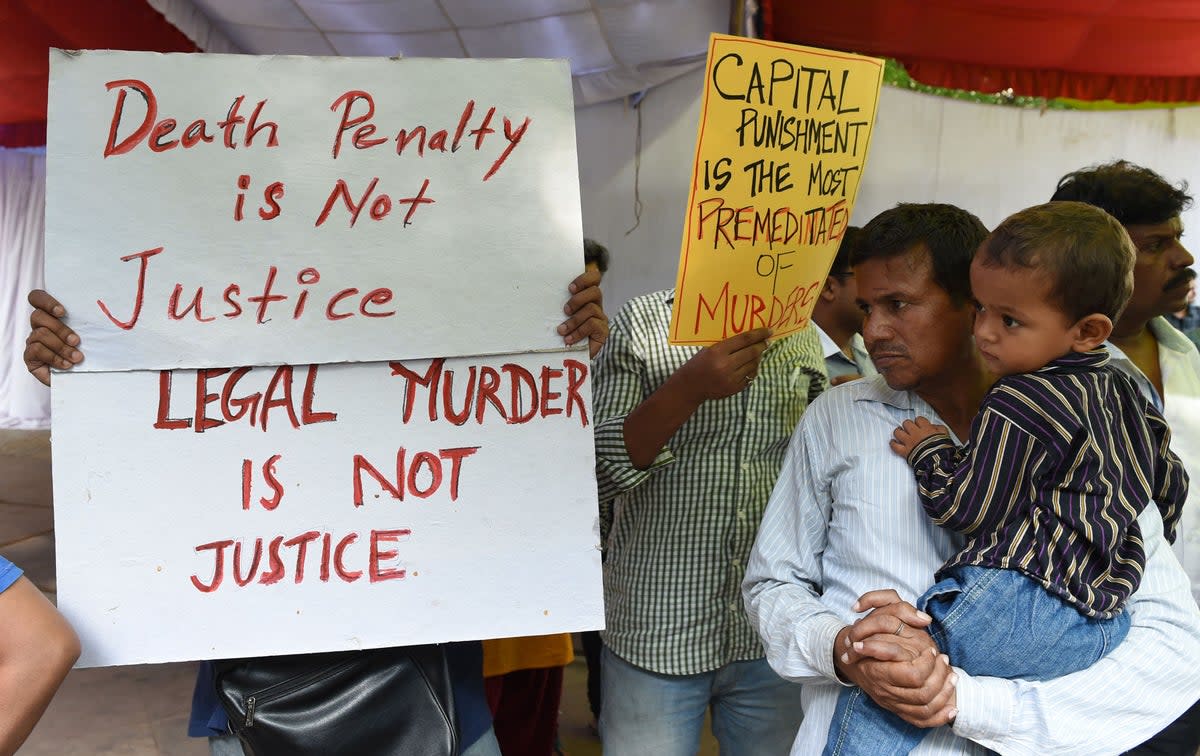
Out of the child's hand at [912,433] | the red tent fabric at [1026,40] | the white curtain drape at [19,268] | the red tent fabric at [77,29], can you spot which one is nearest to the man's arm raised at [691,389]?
the child's hand at [912,433]

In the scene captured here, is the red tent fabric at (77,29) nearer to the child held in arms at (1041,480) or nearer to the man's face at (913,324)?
the man's face at (913,324)

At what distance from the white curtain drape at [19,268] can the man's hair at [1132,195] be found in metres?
11.9

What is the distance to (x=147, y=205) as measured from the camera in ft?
4.41

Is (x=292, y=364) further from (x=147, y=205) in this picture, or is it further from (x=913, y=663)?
(x=913, y=663)

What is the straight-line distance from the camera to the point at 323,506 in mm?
1389

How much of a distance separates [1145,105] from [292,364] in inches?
188

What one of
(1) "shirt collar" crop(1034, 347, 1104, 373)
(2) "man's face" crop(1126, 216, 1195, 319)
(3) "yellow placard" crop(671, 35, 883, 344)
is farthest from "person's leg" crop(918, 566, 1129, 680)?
(2) "man's face" crop(1126, 216, 1195, 319)

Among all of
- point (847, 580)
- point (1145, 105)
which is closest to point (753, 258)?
point (847, 580)

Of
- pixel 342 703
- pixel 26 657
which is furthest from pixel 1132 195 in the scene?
pixel 26 657

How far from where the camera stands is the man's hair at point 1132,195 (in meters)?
2.02

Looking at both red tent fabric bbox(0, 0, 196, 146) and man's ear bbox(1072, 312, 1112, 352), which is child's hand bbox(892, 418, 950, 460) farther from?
red tent fabric bbox(0, 0, 196, 146)

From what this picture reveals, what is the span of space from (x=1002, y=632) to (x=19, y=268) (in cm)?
1280

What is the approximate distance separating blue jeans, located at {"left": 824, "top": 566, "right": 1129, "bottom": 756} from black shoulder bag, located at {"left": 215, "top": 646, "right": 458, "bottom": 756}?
2.06 ft

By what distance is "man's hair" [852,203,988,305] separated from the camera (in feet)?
4.80
